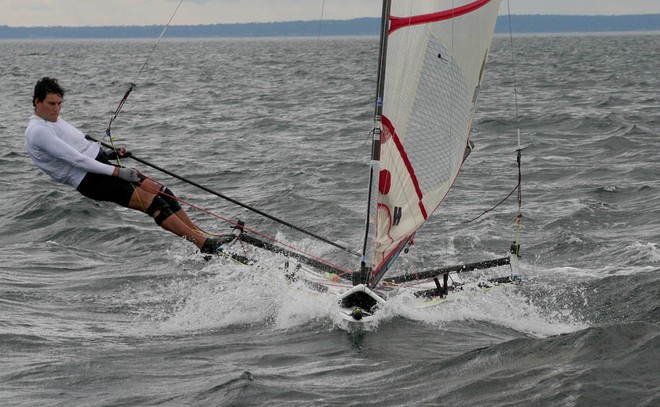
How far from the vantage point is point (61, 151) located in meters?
7.16

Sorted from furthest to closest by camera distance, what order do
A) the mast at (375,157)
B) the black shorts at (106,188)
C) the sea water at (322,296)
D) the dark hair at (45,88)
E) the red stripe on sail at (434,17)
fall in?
the black shorts at (106,188)
the dark hair at (45,88)
the red stripe on sail at (434,17)
the mast at (375,157)
the sea water at (322,296)

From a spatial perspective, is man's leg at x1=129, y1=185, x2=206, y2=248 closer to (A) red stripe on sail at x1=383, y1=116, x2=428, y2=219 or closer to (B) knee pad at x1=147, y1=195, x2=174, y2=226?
(B) knee pad at x1=147, y1=195, x2=174, y2=226

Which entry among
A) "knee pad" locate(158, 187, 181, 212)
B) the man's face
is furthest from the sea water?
the man's face

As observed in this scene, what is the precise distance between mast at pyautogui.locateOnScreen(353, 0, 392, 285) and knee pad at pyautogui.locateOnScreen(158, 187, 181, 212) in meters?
1.65

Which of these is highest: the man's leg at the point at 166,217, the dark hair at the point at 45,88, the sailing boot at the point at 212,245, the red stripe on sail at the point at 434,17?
the red stripe on sail at the point at 434,17

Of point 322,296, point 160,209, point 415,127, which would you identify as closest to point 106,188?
point 160,209

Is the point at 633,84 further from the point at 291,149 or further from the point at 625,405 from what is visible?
the point at 625,405

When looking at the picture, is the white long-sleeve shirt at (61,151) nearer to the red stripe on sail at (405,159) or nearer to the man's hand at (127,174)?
the man's hand at (127,174)

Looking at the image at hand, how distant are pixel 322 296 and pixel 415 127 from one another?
1.51 metres

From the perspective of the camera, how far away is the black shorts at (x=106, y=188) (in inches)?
293

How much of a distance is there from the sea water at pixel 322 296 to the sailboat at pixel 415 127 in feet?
0.97

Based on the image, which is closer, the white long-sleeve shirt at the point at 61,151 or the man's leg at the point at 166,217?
the white long-sleeve shirt at the point at 61,151

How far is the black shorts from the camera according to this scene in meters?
7.44

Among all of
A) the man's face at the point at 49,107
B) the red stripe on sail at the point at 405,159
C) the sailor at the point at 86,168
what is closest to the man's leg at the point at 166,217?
the sailor at the point at 86,168
